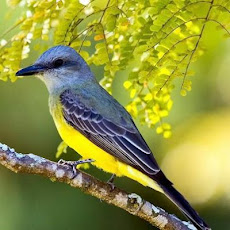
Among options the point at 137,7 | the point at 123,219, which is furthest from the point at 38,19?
the point at 123,219

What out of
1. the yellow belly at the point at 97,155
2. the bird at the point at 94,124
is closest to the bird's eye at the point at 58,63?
the bird at the point at 94,124

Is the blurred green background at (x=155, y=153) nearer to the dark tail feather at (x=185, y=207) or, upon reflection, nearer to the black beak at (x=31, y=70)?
the black beak at (x=31, y=70)

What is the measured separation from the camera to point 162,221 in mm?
3338

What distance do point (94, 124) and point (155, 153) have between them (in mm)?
1248

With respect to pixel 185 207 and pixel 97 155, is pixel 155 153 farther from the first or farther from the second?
pixel 185 207

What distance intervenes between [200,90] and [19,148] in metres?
1.00

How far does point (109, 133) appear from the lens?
3729mm

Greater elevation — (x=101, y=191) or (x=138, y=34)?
(x=138, y=34)

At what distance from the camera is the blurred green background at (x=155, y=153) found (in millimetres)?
4918

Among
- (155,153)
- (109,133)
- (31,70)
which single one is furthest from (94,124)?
(155,153)

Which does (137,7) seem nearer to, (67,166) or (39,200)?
(67,166)

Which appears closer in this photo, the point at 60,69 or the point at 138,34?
the point at 138,34

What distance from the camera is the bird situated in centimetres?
351

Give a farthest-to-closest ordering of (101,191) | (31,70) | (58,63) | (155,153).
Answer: (155,153) → (58,63) → (31,70) → (101,191)
